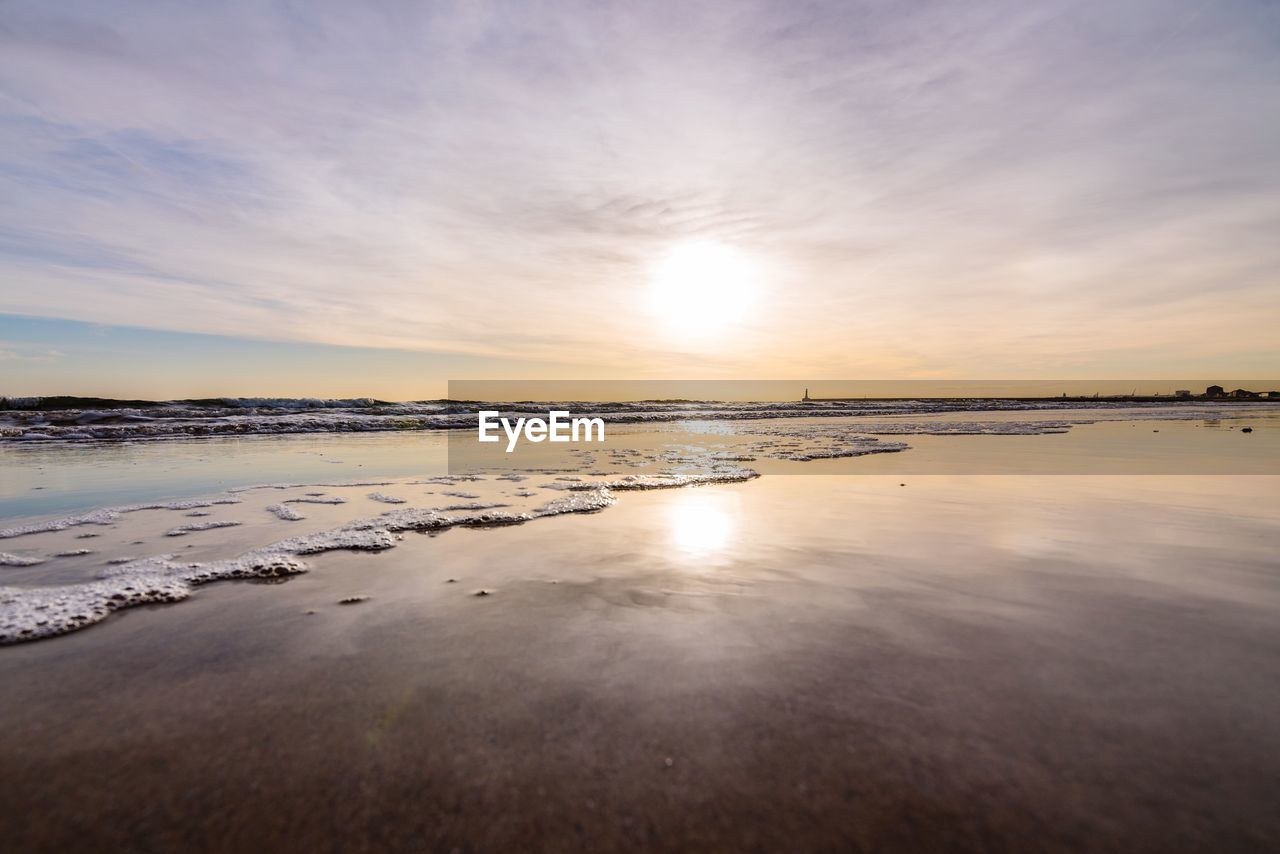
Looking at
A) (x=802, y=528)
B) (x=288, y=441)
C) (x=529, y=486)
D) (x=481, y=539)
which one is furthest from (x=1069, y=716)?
(x=288, y=441)

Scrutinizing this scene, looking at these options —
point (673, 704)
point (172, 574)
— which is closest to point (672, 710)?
point (673, 704)

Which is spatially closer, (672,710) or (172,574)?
(672,710)

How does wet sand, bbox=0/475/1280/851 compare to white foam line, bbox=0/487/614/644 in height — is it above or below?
below

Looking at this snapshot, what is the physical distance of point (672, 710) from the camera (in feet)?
8.14

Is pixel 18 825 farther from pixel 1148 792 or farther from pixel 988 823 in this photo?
pixel 1148 792

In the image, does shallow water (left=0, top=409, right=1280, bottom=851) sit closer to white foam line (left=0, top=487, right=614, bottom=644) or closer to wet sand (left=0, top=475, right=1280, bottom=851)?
wet sand (left=0, top=475, right=1280, bottom=851)

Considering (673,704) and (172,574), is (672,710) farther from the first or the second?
(172,574)

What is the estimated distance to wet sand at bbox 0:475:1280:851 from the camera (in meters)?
1.84

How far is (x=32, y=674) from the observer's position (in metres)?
2.89

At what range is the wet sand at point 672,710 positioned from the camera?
1839 millimetres

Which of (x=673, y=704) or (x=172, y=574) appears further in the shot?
(x=172, y=574)

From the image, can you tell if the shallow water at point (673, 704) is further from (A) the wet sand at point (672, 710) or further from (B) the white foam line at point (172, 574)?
(B) the white foam line at point (172, 574)

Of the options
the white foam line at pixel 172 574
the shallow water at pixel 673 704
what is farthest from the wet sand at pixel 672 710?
the white foam line at pixel 172 574

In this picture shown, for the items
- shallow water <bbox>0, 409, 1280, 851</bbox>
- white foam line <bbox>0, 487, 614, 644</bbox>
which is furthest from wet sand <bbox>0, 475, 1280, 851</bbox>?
white foam line <bbox>0, 487, 614, 644</bbox>
